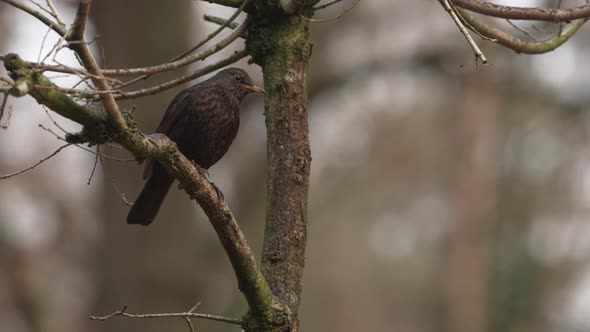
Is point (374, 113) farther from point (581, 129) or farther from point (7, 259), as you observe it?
point (7, 259)

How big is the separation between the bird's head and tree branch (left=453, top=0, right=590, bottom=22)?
75.2 inches

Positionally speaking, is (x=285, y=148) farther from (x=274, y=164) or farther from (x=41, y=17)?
(x=41, y=17)

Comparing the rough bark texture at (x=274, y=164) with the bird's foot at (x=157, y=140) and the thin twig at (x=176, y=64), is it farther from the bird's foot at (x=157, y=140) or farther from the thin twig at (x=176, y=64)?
the thin twig at (x=176, y=64)

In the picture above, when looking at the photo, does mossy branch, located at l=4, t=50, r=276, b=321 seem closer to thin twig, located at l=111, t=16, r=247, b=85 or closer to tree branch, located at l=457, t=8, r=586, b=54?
thin twig, located at l=111, t=16, r=247, b=85

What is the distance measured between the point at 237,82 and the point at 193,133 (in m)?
0.65

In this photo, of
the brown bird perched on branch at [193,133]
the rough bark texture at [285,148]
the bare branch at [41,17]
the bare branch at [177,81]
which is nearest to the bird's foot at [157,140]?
the bare branch at [177,81]

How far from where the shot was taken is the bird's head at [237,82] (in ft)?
17.8

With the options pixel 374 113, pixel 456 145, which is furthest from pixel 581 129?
pixel 374 113

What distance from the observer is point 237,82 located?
18.2 ft

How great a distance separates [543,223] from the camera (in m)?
17.7

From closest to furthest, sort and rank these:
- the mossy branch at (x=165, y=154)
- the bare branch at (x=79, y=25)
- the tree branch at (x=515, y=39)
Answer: the bare branch at (x=79, y=25)
the mossy branch at (x=165, y=154)
the tree branch at (x=515, y=39)

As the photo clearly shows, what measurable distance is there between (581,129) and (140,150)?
13.2 metres

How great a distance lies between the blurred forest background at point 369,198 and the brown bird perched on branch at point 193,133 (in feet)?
1.87

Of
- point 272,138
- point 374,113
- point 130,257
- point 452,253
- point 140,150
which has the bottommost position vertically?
point 140,150
